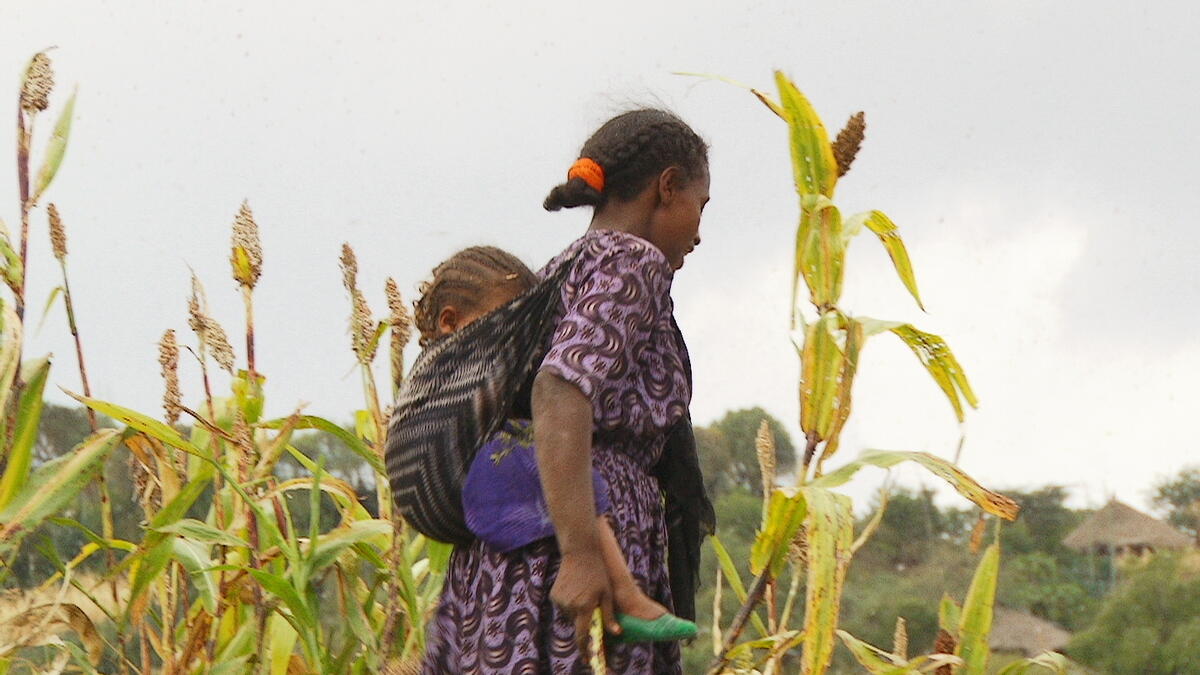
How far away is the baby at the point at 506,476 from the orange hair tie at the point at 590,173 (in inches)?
6.7

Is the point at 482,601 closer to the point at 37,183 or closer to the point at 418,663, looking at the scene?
the point at 418,663

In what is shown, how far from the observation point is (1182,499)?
120 feet

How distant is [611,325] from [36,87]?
1281 millimetres

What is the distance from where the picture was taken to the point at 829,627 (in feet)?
6.40

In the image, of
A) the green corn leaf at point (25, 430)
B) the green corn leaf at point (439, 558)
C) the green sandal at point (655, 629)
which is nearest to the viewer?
the green sandal at point (655, 629)

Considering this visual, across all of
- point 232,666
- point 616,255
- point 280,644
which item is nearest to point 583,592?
point 616,255

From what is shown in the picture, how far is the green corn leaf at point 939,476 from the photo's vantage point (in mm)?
1960

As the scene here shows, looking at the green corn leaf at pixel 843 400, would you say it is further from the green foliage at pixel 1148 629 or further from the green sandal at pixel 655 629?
the green foliage at pixel 1148 629

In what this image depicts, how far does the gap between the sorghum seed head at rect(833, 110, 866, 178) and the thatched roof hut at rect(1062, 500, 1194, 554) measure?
35051 millimetres

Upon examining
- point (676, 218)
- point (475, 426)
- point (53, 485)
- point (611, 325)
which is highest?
point (676, 218)

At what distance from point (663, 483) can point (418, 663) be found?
415 millimetres

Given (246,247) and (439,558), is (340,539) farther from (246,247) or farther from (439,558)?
(246,247)

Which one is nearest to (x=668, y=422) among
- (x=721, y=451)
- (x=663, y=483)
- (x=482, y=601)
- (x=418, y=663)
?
(x=663, y=483)

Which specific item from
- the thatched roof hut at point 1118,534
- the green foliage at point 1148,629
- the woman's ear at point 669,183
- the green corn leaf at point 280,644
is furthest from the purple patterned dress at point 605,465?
the thatched roof hut at point 1118,534
